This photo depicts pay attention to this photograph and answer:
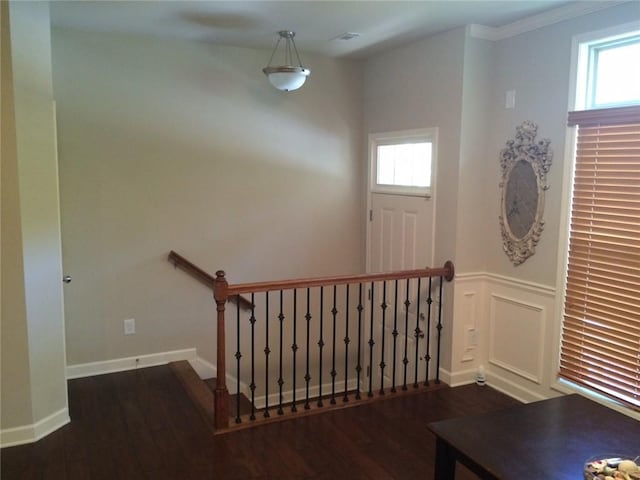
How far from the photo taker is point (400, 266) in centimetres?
432

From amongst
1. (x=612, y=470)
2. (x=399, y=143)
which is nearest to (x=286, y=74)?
(x=399, y=143)

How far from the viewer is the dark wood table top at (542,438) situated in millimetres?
1820

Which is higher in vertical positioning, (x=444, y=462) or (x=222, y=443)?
(x=444, y=462)

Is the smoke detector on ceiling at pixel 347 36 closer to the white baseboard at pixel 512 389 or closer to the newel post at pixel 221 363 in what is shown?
→ the newel post at pixel 221 363

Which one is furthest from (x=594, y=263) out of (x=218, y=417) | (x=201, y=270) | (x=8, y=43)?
(x=8, y=43)

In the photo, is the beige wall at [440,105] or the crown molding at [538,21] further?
the beige wall at [440,105]

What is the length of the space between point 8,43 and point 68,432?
2.21 meters

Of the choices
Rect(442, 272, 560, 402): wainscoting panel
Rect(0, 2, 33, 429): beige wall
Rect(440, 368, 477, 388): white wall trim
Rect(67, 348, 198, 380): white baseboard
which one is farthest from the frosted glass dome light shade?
Rect(440, 368, 477, 388): white wall trim

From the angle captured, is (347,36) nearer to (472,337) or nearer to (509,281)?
(509,281)

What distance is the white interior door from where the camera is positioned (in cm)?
399

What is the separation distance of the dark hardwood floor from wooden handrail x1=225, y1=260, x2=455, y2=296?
85cm

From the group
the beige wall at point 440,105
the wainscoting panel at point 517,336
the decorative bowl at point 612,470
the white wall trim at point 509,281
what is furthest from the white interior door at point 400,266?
the decorative bowl at point 612,470

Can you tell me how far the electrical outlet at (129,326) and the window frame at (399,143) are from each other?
2354 mm

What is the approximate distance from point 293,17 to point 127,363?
2900 mm
